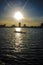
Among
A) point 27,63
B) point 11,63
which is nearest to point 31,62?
point 27,63

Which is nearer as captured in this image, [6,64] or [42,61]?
[6,64]

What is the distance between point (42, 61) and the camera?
44.8 meters

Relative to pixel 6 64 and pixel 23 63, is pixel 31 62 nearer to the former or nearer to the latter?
pixel 23 63

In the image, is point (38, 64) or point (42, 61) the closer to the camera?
point (38, 64)

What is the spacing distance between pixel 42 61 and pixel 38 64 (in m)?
3.47

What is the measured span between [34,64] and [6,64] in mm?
6386

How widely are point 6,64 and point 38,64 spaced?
7275 mm

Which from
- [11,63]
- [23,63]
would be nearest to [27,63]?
[23,63]

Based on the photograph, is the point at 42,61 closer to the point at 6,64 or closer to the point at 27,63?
the point at 27,63

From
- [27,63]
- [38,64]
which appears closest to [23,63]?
[27,63]

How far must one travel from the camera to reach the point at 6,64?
41.1 m

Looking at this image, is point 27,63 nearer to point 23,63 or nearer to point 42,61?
point 23,63

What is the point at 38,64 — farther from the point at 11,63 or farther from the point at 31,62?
the point at 11,63

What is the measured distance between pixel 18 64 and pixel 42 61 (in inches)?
266
